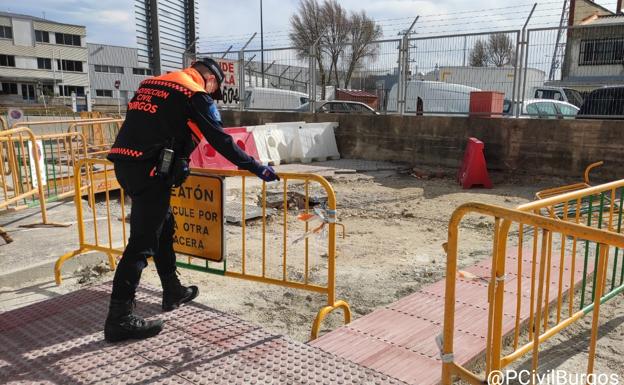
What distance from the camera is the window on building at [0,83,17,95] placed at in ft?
194

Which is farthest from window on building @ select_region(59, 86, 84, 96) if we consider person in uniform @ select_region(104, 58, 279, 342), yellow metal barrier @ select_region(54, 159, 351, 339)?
person in uniform @ select_region(104, 58, 279, 342)

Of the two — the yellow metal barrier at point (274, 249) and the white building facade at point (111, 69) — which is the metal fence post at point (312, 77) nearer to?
the yellow metal barrier at point (274, 249)

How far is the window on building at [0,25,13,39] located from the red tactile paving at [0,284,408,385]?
224ft

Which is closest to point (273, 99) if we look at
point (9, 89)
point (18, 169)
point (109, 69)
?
point (18, 169)

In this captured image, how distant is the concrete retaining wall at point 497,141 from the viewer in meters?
9.82

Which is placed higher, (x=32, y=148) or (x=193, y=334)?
(x=32, y=148)

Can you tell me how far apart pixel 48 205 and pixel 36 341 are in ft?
15.7

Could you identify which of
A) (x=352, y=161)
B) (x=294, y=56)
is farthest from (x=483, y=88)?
(x=294, y=56)

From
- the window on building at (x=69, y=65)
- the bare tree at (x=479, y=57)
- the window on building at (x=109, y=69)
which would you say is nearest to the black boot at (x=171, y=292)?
the bare tree at (x=479, y=57)

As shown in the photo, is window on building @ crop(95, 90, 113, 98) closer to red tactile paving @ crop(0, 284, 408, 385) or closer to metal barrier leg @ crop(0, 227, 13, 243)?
metal barrier leg @ crop(0, 227, 13, 243)

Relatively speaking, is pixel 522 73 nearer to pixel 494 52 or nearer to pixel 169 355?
pixel 494 52

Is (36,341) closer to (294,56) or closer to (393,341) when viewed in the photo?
(393,341)

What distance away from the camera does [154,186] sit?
3146mm

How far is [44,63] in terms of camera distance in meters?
62.3
